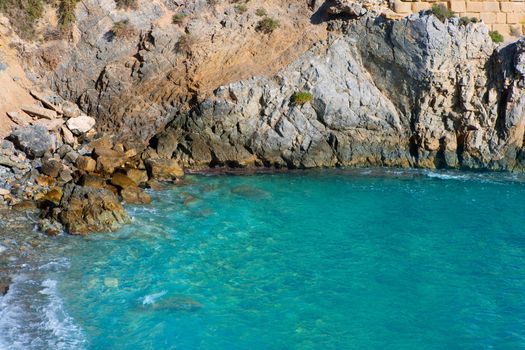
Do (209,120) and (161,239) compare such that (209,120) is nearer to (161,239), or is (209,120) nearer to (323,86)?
(323,86)

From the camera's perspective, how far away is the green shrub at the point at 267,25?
28.4 m

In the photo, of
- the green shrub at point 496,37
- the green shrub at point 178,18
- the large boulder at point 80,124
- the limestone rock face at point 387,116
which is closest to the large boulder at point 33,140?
the large boulder at point 80,124

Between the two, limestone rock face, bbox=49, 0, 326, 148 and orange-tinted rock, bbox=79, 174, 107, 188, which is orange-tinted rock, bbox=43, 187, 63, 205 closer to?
orange-tinted rock, bbox=79, 174, 107, 188

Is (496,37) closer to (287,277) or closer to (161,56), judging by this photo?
(161,56)

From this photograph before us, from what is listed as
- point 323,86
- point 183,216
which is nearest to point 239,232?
point 183,216

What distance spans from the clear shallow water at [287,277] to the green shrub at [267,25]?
10.4 m

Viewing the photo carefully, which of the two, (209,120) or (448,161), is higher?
(209,120)

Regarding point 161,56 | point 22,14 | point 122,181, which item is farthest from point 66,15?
point 122,181

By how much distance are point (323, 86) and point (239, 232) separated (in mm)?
10706

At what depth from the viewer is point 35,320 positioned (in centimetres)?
1288

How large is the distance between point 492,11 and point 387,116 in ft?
29.3

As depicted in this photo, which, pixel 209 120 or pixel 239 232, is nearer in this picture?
pixel 239 232

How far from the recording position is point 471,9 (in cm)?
2881

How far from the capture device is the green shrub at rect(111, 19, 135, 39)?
→ 95.0ft
